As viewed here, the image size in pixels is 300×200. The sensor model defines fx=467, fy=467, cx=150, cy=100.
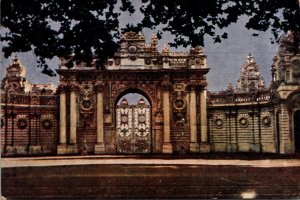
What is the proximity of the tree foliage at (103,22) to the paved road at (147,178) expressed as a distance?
225 centimetres

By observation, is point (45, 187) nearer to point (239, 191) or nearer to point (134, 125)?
point (239, 191)

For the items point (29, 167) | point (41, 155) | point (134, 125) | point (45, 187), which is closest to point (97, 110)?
point (134, 125)

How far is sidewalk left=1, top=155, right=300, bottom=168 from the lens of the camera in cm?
999

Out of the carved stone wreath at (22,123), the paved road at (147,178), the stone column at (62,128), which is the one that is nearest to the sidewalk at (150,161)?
Result: the paved road at (147,178)

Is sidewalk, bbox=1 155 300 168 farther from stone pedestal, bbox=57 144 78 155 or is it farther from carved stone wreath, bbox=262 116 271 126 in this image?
carved stone wreath, bbox=262 116 271 126

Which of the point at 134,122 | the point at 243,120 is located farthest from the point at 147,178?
the point at 134,122

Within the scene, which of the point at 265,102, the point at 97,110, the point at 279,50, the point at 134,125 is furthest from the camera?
the point at 134,125

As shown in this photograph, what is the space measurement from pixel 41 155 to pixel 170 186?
13.4ft

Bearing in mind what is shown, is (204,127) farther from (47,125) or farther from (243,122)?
(47,125)

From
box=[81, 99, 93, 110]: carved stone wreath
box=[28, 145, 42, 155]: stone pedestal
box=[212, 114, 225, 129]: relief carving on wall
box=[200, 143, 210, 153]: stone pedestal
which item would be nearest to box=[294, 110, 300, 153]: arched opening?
box=[212, 114, 225, 129]: relief carving on wall

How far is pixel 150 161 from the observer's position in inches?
503

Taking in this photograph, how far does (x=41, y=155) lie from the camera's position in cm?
1177

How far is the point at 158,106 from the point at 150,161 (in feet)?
17.9

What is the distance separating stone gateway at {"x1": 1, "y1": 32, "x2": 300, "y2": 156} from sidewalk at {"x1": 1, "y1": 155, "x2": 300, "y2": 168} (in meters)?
0.31
